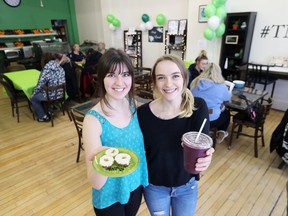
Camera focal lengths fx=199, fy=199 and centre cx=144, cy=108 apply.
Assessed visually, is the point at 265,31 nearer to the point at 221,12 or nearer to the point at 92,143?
the point at 221,12

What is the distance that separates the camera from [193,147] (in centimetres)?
89

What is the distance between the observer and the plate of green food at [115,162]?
2.88ft

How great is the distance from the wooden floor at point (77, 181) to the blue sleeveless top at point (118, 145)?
1146 mm

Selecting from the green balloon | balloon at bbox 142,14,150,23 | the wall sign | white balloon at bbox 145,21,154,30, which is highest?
the green balloon

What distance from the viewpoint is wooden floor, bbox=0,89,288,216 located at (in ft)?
6.91

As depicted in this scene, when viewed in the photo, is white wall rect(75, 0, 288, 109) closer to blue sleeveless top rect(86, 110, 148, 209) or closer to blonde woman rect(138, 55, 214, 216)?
A: blonde woman rect(138, 55, 214, 216)

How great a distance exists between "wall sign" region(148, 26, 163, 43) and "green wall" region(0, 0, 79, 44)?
4.20 meters

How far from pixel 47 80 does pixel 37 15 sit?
18.9ft

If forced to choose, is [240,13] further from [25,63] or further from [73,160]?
[25,63]

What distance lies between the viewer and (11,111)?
468 cm

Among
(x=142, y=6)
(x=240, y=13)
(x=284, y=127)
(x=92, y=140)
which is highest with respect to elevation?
(x=142, y=6)

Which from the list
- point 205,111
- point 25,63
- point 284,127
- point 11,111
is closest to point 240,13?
point 284,127

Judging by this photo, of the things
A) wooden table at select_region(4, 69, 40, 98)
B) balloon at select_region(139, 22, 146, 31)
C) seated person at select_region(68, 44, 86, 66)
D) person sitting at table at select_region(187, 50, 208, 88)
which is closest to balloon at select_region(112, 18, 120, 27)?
balloon at select_region(139, 22, 146, 31)

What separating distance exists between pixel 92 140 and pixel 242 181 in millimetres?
2205
